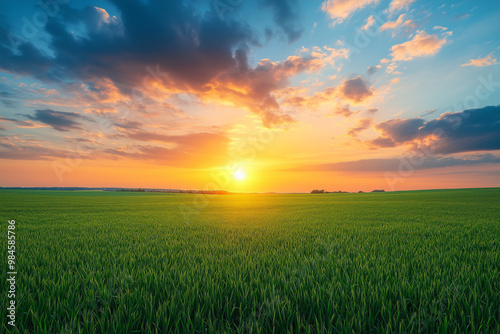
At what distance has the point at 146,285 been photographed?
144 inches

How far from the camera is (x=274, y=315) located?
268 centimetres

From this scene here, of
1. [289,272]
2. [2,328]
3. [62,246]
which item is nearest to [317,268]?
[289,272]

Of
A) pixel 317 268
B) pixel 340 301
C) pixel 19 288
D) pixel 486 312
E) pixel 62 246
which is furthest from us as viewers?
pixel 62 246

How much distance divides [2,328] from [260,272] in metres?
3.38

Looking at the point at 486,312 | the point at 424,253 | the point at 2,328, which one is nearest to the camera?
the point at 2,328

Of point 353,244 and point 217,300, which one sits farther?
point 353,244

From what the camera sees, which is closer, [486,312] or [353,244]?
[486,312]

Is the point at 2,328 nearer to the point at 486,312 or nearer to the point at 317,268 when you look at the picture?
the point at 317,268

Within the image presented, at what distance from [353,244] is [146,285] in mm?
6026

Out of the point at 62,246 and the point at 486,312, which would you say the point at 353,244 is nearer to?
the point at 486,312

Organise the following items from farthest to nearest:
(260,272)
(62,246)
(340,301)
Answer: (62,246), (260,272), (340,301)

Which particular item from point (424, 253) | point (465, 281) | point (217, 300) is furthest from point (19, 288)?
point (424, 253)

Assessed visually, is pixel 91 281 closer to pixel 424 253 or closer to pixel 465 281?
pixel 465 281

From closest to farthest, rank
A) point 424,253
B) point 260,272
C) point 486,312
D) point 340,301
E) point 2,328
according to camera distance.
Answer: point 2,328 → point 486,312 → point 340,301 → point 260,272 → point 424,253
